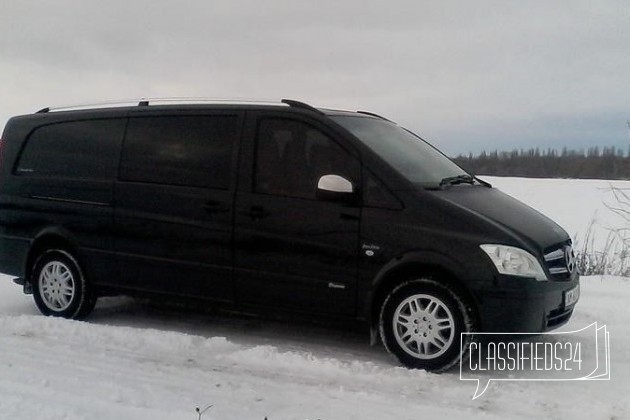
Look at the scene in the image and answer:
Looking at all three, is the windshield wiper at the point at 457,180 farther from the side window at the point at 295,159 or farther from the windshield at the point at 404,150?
the side window at the point at 295,159

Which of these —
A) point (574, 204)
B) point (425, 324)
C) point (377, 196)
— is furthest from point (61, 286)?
point (574, 204)

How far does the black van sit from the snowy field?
382 millimetres

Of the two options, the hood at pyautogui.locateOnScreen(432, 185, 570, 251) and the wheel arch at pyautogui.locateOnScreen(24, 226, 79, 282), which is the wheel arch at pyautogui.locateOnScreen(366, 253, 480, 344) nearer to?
the hood at pyautogui.locateOnScreen(432, 185, 570, 251)

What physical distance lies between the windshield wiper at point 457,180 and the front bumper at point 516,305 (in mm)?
Result: 1075

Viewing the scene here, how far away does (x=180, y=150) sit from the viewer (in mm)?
6035

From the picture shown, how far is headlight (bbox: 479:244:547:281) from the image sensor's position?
4812 mm

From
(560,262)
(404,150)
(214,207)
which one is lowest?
(560,262)

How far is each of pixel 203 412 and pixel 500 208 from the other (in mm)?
2718

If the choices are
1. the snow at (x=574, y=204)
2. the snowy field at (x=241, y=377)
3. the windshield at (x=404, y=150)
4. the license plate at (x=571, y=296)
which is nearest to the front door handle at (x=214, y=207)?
the snowy field at (x=241, y=377)

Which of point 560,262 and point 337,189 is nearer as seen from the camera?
point 560,262

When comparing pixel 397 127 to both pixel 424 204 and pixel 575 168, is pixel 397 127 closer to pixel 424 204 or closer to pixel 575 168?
pixel 424 204

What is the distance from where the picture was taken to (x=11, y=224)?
6.89m

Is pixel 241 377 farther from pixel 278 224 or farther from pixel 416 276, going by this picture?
pixel 416 276

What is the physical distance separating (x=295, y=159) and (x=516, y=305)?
6.62ft
